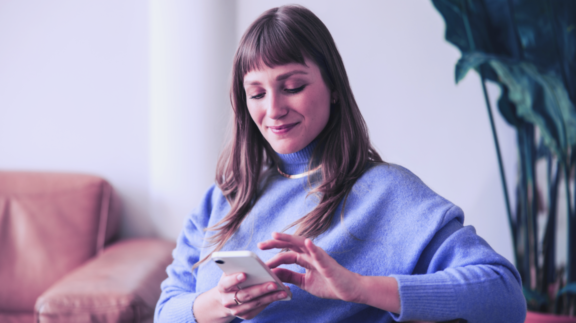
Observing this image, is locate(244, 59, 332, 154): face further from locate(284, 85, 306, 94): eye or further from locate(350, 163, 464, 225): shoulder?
locate(350, 163, 464, 225): shoulder

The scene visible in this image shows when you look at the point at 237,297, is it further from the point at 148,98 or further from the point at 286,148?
the point at 148,98

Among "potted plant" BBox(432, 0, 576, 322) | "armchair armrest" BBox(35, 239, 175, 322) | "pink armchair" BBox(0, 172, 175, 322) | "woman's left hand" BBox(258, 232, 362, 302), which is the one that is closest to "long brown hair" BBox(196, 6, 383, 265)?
"woman's left hand" BBox(258, 232, 362, 302)

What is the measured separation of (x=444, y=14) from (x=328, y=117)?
1.00m

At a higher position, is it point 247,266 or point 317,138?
point 317,138

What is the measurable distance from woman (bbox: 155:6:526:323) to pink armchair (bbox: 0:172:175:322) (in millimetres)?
573

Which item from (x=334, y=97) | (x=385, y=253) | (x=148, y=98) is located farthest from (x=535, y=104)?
(x=148, y=98)

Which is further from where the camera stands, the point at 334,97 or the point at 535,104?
the point at 535,104

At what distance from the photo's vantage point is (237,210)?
3.22 feet

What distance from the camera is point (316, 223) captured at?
33.7 inches

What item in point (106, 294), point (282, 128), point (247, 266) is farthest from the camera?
point (106, 294)

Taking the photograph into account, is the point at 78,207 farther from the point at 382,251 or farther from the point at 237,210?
the point at 382,251

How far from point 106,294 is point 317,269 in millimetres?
808

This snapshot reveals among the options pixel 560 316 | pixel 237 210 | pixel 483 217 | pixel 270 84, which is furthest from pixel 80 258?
pixel 560 316

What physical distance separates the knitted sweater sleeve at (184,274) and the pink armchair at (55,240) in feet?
1.31
